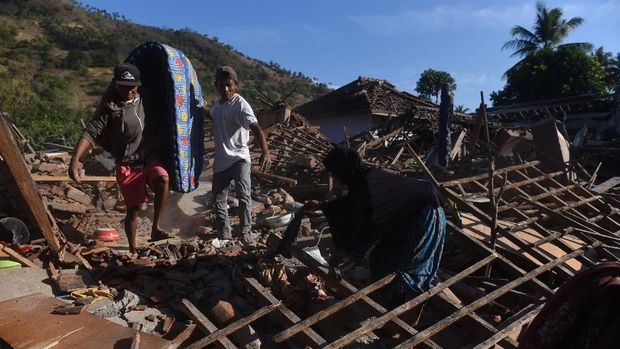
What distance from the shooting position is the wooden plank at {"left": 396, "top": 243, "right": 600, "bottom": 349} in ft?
9.18

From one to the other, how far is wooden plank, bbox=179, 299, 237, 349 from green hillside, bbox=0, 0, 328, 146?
1447 centimetres

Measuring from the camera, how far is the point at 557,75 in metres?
23.5

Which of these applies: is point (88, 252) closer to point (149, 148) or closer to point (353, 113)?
point (149, 148)

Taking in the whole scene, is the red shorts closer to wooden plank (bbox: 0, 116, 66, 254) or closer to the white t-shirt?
wooden plank (bbox: 0, 116, 66, 254)

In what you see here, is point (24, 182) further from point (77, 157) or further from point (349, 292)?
point (349, 292)

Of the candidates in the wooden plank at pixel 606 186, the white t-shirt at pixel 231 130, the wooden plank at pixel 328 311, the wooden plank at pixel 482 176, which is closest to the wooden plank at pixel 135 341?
the wooden plank at pixel 328 311

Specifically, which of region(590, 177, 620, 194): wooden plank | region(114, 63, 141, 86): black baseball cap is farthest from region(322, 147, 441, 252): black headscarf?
region(590, 177, 620, 194): wooden plank

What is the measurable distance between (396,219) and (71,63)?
46470 mm

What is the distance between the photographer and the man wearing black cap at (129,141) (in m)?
3.69

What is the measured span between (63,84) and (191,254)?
38.2 metres

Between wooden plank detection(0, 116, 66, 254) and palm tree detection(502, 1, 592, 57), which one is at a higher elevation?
palm tree detection(502, 1, 592, 57)

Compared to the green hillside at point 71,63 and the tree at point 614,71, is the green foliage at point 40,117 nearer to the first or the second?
the green hillside at point 71,63

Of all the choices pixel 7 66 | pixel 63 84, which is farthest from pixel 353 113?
pixel 7 66

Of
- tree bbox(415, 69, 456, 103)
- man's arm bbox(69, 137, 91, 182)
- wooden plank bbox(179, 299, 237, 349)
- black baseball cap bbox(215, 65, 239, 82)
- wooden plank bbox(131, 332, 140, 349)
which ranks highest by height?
tree bbox(415, 69, 456, 103)
